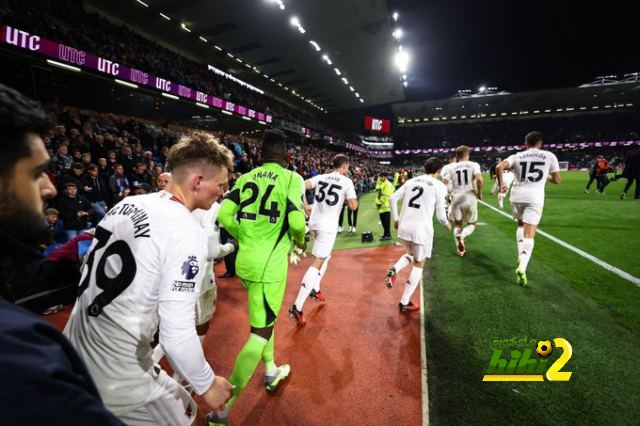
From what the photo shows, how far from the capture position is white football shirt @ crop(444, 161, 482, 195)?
701 centimetres

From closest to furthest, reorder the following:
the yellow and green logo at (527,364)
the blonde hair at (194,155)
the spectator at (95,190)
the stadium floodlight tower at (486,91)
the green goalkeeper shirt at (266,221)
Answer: the blonde hair at (194,155) < the green goalkeeper shirt at (266,221) < the yellow and green logo at (527,364) < the spectator at (95,190) < the stadium floodlight tower at (486,91)

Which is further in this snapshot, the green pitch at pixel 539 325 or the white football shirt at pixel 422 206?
the white football shirt at pixel 422 206

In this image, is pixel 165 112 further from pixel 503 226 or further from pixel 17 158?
pixel 17 158

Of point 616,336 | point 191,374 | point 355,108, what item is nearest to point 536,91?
point 355,108

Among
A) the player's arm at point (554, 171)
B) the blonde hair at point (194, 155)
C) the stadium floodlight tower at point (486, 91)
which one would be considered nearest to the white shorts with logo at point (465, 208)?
the player's arm at point (554, 171)

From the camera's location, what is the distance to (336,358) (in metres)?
3.60

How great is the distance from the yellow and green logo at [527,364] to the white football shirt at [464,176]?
4300 mm

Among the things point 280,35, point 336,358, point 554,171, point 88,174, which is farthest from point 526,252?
point 280,35

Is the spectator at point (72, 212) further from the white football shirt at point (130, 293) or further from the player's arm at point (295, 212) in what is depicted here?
the white football shirt at point (130, 293)

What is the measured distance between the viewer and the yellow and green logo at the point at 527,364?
9.88ft

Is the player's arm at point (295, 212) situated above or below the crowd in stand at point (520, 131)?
below

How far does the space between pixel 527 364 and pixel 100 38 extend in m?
21.1

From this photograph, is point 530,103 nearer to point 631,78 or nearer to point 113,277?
point 631,78

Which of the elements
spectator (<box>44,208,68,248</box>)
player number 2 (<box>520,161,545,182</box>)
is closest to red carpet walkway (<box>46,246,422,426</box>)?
player number 2 (<box>520,161,545,182</box>)
